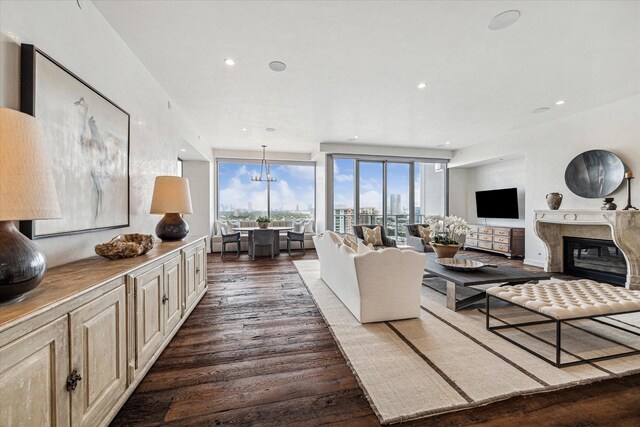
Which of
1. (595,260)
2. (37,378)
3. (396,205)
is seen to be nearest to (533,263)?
(595,260)

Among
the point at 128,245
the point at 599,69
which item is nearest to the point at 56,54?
the point at 128,245

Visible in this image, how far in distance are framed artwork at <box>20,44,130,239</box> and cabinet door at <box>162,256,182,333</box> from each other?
1.96ft

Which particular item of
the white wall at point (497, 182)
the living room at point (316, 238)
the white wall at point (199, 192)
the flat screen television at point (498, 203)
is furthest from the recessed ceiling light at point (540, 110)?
the white wall at point (199, 192)

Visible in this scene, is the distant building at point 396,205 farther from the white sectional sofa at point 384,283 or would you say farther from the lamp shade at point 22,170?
the lamp shade at point 22,170

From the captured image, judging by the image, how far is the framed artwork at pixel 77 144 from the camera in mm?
1539

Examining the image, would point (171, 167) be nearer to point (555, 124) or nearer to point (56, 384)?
point (56, 384)

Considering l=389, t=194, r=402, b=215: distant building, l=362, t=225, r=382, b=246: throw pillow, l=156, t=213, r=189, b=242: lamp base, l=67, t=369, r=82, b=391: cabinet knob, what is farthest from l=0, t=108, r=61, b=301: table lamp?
l=389, t=194, r=402, b=215: distant building

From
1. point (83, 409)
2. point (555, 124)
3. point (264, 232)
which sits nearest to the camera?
point (83, 409)

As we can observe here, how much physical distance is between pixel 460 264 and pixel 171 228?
3.49m

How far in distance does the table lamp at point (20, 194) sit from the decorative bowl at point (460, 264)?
3.56 meters

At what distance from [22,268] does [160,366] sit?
1401 millimetres

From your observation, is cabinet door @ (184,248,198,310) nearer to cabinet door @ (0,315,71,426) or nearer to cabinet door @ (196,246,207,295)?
cabinet door @ (196,246,207,295)

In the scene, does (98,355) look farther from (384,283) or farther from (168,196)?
(384,283)

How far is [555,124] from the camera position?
17.0 ft
